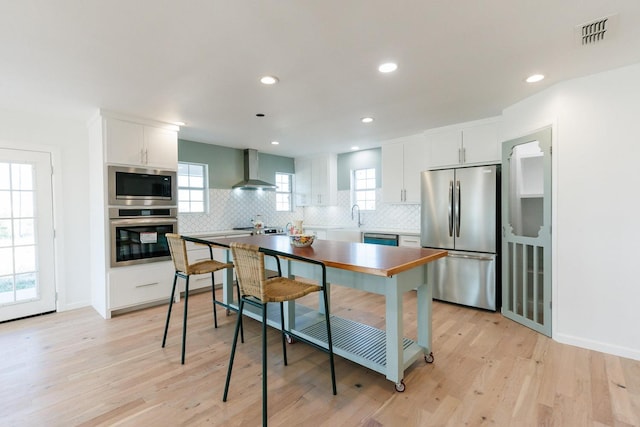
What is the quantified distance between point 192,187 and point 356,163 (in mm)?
3064

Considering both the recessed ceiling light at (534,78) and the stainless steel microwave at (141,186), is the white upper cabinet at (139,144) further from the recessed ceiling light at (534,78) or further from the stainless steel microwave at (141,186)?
the recessed ceiling light at (534,78)

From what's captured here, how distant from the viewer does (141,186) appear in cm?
377

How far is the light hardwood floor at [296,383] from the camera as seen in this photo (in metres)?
1.86

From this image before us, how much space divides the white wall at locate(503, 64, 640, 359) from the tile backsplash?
2362 millimetres

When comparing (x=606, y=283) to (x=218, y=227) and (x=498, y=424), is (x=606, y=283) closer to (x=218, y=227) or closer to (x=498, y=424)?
(x=498, y=424)

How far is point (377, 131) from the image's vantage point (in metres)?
4.47

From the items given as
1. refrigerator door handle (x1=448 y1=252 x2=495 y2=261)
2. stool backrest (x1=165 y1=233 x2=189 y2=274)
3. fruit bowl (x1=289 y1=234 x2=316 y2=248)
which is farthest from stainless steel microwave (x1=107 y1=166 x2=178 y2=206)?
refrigerator door handle (x1=448 y1=252 x2=495 y2=261)

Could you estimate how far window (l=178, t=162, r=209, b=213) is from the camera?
5000 mm

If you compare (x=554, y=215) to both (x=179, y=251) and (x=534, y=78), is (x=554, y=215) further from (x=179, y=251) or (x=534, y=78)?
(x=179, y=251)

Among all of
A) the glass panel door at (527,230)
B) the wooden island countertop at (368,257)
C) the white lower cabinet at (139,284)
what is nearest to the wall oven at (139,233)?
the white lower cabinet at (139,284)

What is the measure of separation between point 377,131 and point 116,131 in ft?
11.1

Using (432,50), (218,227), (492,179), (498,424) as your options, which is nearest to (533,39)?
(432,50)

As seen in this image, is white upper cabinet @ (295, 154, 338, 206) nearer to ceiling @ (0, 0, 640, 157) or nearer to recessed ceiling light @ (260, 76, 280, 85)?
ceiling @ (0, 0, 640, 157)

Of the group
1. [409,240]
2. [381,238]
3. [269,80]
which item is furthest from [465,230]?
[269,80]
